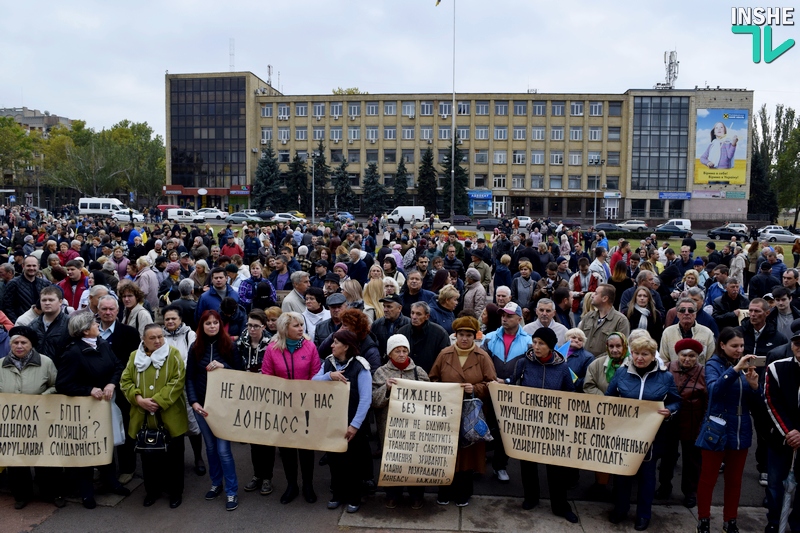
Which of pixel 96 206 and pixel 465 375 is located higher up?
pixel 96 206

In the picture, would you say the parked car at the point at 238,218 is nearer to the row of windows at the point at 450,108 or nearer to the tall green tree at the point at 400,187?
the tall green tree at the point at 400,187

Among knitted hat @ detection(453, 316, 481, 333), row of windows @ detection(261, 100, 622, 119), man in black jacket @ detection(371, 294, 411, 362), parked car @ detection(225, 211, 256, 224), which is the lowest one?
man in black jacket @ detection(371, 294, 411, 362)

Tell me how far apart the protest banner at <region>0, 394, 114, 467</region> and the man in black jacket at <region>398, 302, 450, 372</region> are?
3.04 meters

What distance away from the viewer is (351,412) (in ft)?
19.2

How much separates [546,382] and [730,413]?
5.13 feet

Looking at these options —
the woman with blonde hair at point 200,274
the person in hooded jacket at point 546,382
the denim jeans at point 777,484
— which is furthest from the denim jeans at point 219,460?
the denim jeans at point 777,484

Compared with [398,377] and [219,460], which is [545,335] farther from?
[219,460]

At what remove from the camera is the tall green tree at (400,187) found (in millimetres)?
72188

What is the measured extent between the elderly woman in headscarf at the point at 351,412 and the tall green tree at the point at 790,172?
7002 cm

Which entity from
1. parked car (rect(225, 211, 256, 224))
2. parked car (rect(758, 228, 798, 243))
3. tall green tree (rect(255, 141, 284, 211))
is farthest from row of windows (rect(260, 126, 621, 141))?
parked car (rect(758, 228, 798, 243))

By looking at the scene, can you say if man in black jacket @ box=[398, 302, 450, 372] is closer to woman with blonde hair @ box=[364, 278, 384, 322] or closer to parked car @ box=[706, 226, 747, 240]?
woman with blonde hair @ box=[364, 278, 384, 322]

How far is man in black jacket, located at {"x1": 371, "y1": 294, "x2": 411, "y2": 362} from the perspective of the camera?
676 centimetres

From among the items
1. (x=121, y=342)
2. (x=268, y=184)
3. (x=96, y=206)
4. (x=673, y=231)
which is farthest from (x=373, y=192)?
(x=121, y=342)

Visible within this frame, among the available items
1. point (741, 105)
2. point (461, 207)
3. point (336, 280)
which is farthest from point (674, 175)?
point (336, 280)
